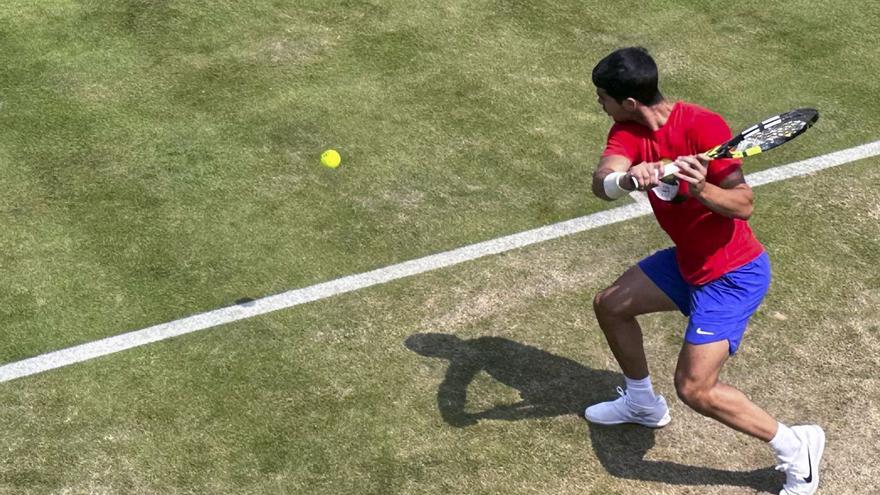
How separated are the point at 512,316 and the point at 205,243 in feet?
7.92

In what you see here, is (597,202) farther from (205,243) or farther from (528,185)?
(205,243)

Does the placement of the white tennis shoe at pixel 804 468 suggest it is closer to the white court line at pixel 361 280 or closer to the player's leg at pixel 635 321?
the player's leg at pixel 635 321

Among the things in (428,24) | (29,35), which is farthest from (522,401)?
(29,35)

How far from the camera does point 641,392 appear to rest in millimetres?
7250

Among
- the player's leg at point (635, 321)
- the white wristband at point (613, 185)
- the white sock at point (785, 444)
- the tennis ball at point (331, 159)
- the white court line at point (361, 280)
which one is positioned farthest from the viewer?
the tennis ball at point (331, 159)

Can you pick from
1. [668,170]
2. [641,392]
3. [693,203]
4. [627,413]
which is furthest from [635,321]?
[668,170]

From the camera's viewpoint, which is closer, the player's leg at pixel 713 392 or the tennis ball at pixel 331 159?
the player's leg at pixel 713 392

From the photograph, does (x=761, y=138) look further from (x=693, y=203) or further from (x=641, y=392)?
(x=641, y=392)

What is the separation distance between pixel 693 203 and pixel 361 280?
293 cm

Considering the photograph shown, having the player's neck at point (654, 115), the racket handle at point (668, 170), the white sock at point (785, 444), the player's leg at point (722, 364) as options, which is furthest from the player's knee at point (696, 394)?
the player's neck at point (654, 115)

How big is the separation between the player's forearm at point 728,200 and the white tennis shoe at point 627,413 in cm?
150

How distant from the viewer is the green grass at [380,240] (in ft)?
24.0

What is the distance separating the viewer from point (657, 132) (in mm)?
6562

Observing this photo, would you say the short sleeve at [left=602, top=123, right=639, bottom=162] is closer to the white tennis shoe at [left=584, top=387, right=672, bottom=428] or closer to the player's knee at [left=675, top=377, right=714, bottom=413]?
the player's knee at [left=675, top=377, right=714, bottom=413]
